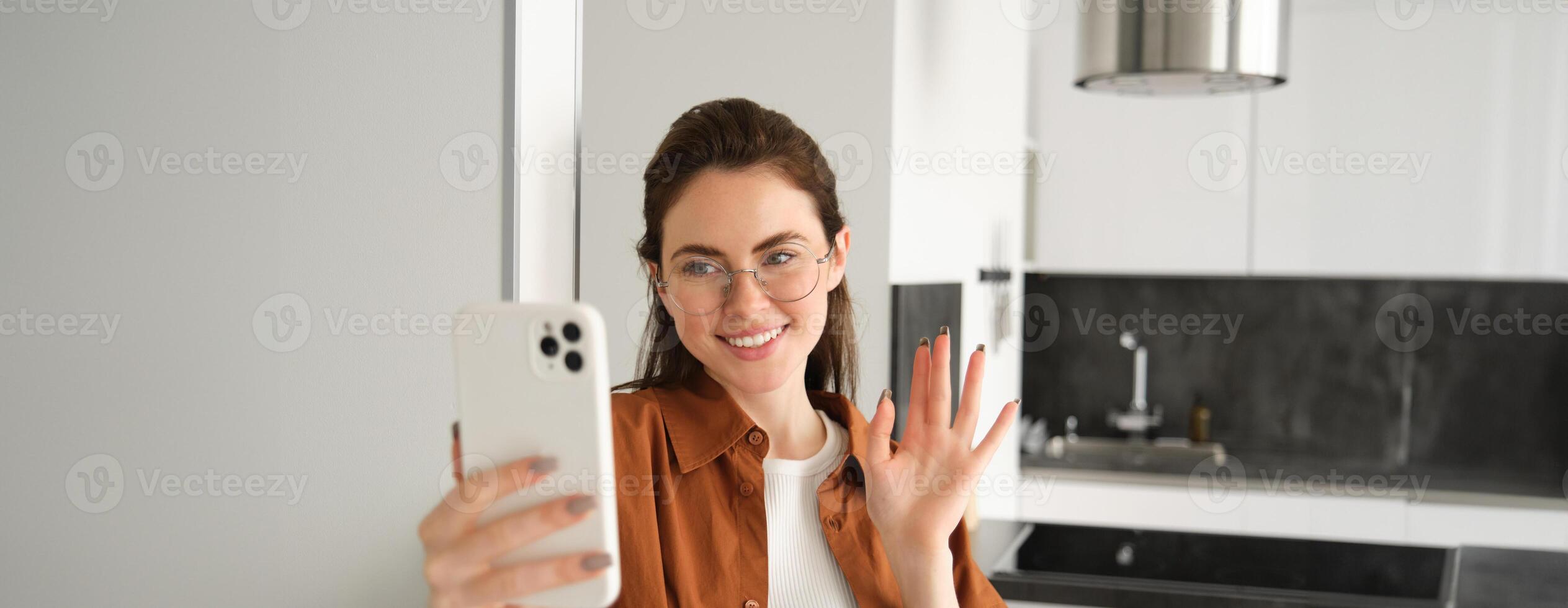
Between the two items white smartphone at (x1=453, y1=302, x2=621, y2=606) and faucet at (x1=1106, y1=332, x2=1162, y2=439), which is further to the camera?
faucet at (x1=1106, y1=332, x2=1162, y2=439)

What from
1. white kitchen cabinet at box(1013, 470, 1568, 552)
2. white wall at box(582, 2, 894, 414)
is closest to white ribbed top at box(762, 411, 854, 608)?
white wall at box(582, 2, 894, 414)

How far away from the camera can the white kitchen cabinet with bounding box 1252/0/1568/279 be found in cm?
268

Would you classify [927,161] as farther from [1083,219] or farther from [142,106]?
[1083,219]

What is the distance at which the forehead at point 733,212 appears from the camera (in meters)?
0.96

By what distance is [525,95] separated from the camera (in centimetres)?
104

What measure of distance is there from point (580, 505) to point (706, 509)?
331mm

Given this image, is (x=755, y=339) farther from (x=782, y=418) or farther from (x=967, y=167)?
(x=967, y=167)

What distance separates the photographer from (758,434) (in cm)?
102

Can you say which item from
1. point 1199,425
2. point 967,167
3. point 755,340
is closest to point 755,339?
point 755,340

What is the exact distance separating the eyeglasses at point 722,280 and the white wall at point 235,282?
0.62 feet

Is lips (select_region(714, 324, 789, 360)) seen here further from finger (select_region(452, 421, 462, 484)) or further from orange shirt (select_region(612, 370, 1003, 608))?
finger (select_region(452, 421, 462, 484))

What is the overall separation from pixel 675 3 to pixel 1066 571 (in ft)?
4.12

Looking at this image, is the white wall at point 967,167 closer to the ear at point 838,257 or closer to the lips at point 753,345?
the ear at point 838,257

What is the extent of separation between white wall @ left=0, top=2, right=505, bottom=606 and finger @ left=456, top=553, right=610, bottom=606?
43cm
